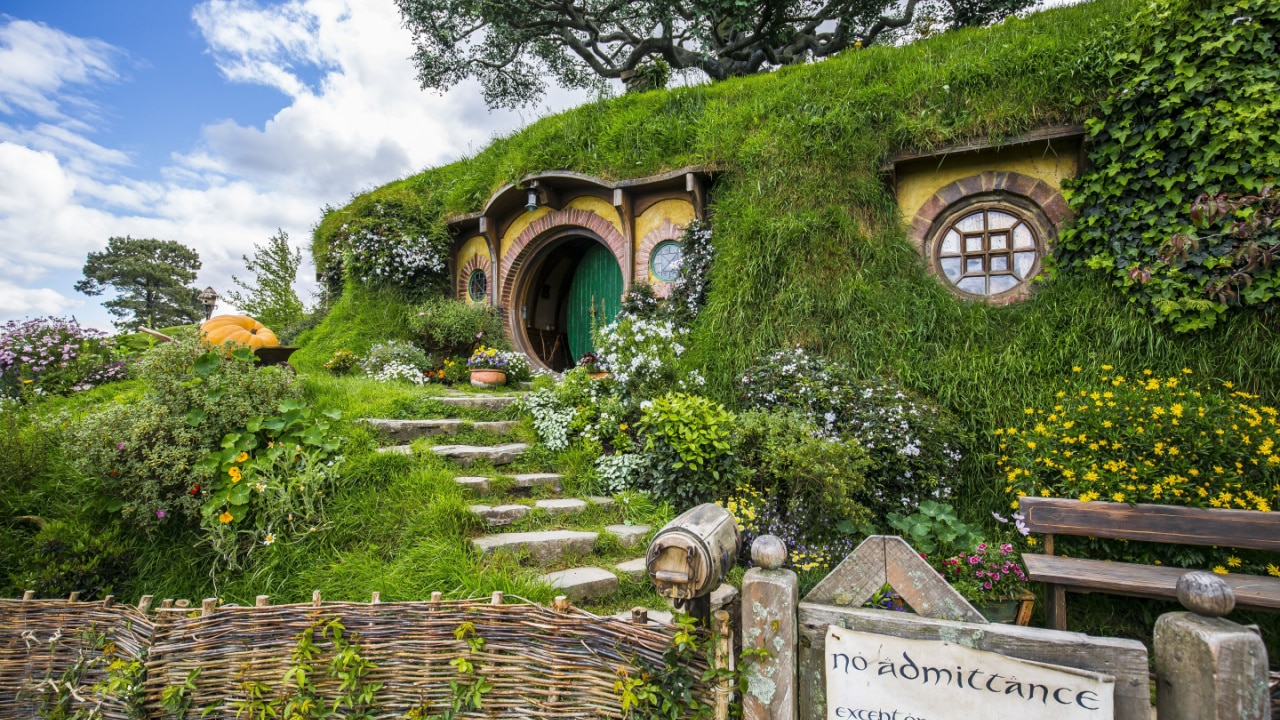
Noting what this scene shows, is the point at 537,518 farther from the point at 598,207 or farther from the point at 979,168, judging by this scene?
the point at 979,168

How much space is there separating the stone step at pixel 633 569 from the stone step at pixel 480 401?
2.48 meters

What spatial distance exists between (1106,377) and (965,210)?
201cm

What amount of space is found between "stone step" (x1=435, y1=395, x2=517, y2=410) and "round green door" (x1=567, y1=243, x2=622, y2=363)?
2.82m

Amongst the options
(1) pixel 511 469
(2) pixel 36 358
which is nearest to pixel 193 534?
(1) pixel 511 469

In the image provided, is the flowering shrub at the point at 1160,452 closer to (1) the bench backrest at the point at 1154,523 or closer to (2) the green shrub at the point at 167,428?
(1) the bench backrest at the point at 1154,523

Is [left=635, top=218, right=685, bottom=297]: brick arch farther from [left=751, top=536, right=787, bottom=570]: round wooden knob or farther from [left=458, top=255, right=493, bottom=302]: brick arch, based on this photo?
[left=751, top=536, right=787, bottom=570]: round wooden knob

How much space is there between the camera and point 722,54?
37.2 ft

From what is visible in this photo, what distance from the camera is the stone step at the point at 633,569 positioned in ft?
10.7

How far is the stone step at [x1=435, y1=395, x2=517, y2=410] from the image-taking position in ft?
17.2

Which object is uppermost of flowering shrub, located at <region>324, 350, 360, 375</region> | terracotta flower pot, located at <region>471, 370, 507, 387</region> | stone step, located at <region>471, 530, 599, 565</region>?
flowering shrub, located at <region>324, 350, 360, 375</region>

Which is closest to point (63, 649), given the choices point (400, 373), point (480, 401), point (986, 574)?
point (480, 401)

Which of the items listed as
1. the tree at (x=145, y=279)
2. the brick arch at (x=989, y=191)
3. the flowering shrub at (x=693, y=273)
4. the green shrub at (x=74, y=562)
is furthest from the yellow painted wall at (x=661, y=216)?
the tree at (x=145, y=279)

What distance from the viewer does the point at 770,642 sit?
5.83ft

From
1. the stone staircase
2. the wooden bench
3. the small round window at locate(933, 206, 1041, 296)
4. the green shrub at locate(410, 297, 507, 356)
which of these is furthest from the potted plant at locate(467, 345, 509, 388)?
the wooden bench
